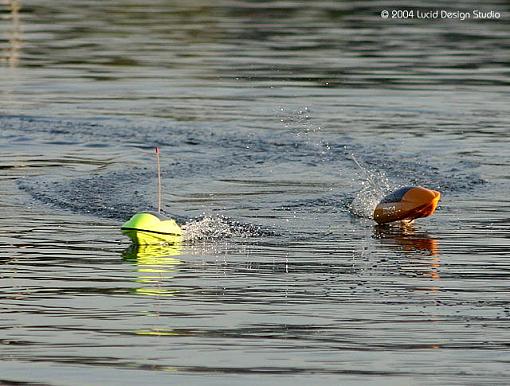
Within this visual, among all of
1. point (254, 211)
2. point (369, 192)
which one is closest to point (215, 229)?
point (254, 211)

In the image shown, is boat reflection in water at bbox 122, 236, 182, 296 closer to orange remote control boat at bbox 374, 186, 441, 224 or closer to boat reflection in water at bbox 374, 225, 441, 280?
boat reflection in water at bbox 374, 225, 441, 280

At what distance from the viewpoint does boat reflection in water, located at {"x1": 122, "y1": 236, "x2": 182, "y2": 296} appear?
526 inches

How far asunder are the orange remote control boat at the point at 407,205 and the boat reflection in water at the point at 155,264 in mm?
2549

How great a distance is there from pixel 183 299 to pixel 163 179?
7.38 m

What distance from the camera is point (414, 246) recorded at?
16.0m

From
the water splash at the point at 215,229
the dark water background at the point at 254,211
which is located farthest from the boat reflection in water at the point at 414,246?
the water splash at the point at 215,229

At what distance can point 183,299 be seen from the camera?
12.9 meters

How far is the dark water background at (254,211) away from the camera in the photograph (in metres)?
11.1

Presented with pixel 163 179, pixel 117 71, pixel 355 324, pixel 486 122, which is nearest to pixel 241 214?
pixel 163 179

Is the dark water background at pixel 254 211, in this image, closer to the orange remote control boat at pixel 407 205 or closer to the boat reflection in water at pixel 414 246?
the boat reflection in water at pixel 414 246

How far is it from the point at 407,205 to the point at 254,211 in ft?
6.06

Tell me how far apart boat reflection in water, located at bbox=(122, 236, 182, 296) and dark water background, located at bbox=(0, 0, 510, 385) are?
4 centimetres

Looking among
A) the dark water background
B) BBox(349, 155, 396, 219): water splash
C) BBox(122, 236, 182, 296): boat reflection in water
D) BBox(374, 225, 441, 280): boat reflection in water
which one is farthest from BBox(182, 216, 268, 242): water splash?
BBox(349, 155, 396, 219): water splash

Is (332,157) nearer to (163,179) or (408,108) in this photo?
(163,179)
